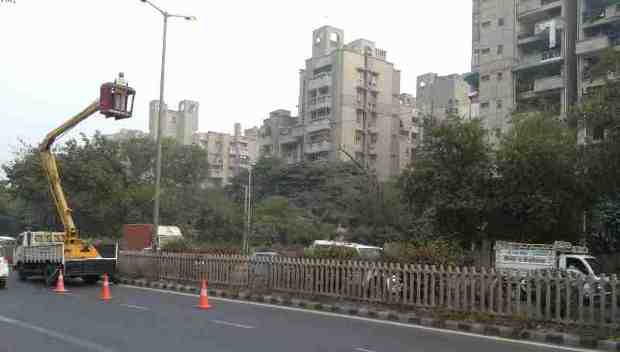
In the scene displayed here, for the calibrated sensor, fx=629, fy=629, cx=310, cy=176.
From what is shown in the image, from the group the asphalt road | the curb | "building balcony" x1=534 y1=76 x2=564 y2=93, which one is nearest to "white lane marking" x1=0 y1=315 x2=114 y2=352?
the asphalt road

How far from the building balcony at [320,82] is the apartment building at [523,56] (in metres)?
19.0

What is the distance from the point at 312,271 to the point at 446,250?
148 inches

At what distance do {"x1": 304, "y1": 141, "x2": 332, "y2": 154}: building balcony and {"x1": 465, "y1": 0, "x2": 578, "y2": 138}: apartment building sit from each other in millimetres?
19104

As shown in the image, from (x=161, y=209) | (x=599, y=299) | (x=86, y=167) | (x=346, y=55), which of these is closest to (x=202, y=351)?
(x=599, y=299)

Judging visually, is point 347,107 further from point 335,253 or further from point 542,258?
point 335,253

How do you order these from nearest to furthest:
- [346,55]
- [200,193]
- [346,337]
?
[346,337], [200,193], [346,55]

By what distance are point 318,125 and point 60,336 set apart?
60980 millimetres

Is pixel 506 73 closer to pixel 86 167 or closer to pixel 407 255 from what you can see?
pixel 86 167

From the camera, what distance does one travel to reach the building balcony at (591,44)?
41.3m

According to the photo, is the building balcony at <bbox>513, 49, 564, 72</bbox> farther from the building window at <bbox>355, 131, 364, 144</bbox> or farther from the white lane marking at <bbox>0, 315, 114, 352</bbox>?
the white lane marking at <bbox>0, 315, 114, 352</bbox>

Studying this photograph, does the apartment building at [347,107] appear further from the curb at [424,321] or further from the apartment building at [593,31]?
the curb at [424,321]

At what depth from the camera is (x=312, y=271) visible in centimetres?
1722

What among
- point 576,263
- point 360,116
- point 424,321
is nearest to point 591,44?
point 576,263

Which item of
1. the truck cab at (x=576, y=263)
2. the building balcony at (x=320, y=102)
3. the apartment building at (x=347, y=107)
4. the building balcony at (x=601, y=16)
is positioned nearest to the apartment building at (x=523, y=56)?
the building balcony at (x=601, y=16)
